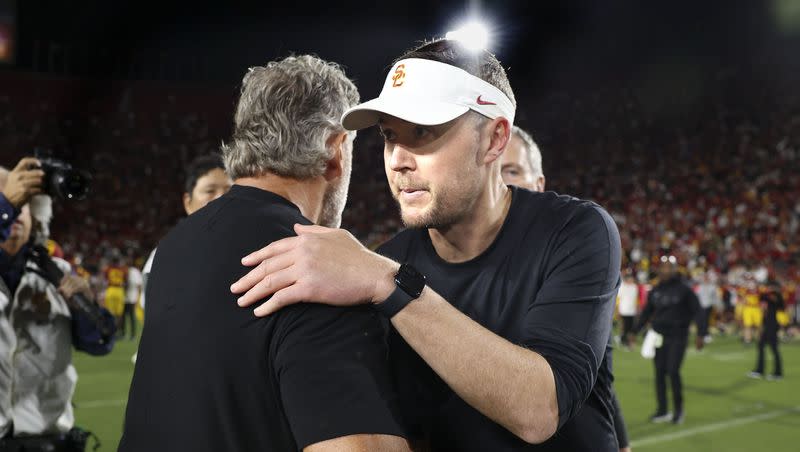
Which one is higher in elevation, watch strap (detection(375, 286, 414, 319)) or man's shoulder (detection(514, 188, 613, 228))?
man's shoulder (detection(514, 188, 613, 228))

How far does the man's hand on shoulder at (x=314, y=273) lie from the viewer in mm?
1611

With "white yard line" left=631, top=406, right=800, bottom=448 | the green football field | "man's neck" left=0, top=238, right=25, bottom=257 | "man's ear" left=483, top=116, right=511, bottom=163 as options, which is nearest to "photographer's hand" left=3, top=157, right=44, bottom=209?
"man's neck" left=0, top=238, right=25, bottom=257

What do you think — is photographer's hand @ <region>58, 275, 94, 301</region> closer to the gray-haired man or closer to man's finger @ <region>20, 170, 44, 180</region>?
man's finger @ <region>20, 170, 44, 180</region>

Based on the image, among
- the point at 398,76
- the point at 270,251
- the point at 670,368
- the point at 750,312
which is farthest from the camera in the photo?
the point at 750,312

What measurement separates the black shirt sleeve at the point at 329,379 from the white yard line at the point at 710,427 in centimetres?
703

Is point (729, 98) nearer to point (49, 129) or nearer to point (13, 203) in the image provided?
point (49, 129)

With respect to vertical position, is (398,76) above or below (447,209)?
above

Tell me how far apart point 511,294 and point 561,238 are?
0.20 metres

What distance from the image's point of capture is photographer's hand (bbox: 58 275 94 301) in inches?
165

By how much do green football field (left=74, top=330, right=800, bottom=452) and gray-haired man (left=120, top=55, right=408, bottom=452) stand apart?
20.9ft

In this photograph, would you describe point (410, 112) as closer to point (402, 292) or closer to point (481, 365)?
point (402, 292)

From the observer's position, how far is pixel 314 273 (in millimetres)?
1620

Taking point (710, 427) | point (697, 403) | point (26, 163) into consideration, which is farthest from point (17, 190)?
point (697, 403)

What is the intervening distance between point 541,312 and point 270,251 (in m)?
0.70
